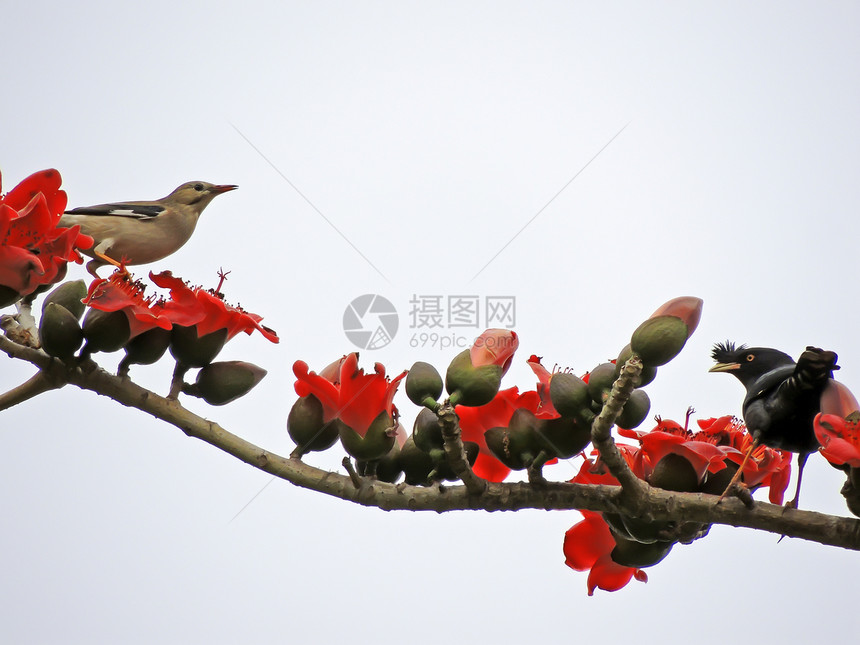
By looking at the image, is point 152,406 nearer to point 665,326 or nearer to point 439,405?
point 439,405

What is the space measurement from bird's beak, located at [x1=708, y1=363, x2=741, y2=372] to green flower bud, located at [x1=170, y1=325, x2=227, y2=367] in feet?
3.80

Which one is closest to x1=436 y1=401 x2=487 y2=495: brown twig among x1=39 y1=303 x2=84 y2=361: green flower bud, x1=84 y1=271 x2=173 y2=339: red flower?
x1=84 y1=271 x2=173 y2=339: red flower

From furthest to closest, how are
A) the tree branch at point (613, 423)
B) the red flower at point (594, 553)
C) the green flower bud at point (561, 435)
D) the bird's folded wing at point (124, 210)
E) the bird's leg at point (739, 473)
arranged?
the bird's folded wing at point (124, 210), the red flower at point (594, 553), the green flower bud at point (561, 435), the bird's leg at point (739, 473), the tree branch at point (613, 423)

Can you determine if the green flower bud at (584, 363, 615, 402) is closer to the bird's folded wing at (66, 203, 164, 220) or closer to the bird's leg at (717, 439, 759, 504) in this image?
the bird's leg at (717, 439, 759, 504)

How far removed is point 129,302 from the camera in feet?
5.33

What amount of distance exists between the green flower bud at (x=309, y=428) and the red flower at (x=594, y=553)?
2.00 feet

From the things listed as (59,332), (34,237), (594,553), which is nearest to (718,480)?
(594,553)

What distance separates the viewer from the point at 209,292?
69.4 inches

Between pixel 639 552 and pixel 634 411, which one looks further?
pixel 639 552

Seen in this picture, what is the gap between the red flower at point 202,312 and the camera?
1680mm

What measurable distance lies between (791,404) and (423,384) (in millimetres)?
738

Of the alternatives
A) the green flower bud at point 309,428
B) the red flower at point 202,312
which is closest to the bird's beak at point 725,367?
the green flower bud at point 309,428

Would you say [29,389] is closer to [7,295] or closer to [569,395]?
[7,295]

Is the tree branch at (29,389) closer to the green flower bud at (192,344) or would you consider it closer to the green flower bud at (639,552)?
the green flower bud at (192,344)
